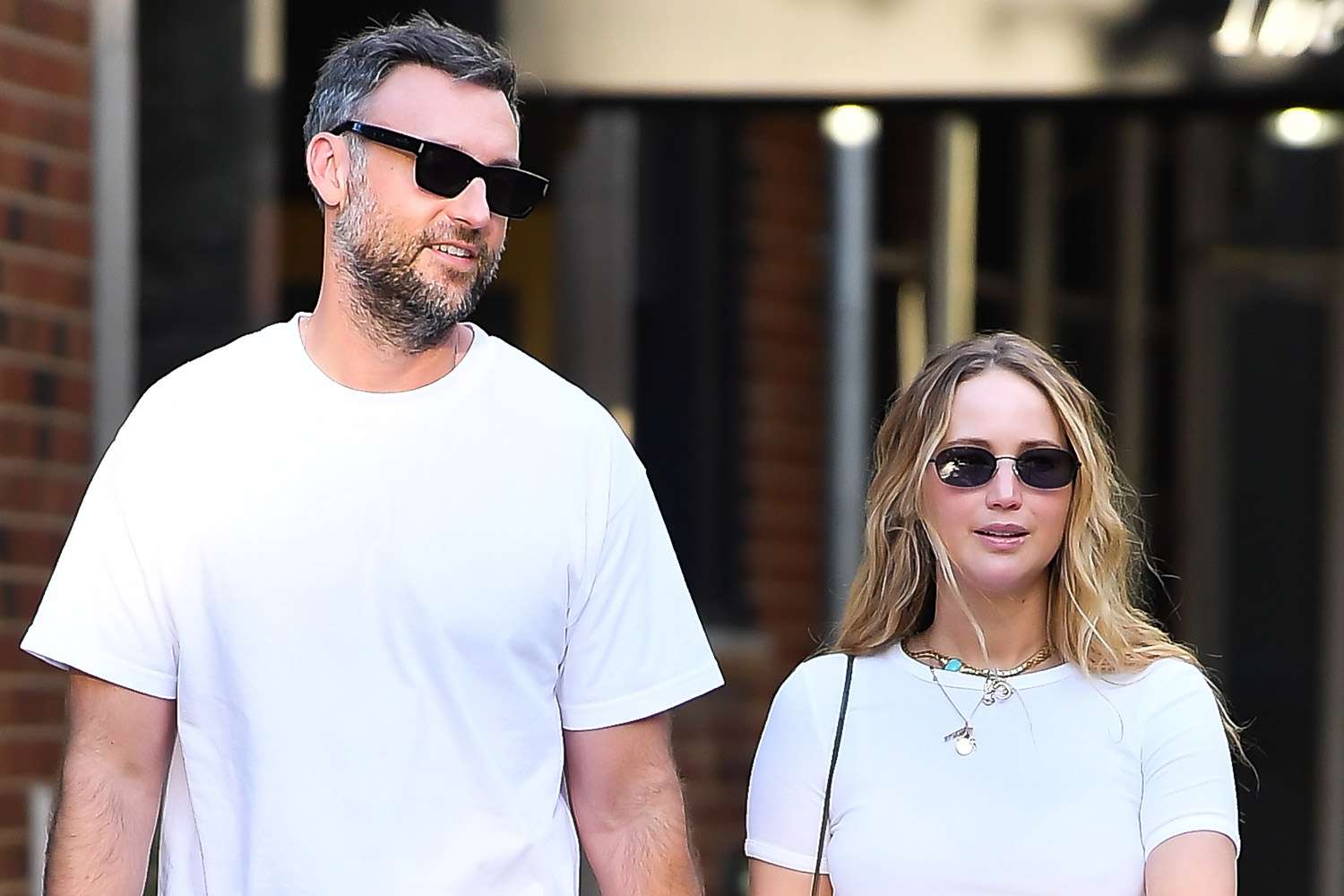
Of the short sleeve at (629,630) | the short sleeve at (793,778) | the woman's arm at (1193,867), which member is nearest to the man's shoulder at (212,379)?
the short sleeve at (629,630)

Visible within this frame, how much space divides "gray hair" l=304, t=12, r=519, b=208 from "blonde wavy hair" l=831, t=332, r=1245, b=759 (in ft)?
2.45

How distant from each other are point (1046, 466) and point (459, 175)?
92cm

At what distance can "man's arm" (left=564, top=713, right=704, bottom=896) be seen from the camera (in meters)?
3.45

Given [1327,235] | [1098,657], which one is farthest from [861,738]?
[1327,235]

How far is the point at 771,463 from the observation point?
8328 millimetres

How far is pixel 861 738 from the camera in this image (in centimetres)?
345

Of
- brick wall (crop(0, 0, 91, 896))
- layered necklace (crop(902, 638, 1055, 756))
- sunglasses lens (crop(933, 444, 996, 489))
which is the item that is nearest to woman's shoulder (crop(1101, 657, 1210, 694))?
layered necklace (crop(902, 638, 1055, 756))

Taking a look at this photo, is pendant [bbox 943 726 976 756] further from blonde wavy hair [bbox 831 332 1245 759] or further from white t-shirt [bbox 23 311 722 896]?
white t-shirt [bbox 23 311 722 896]

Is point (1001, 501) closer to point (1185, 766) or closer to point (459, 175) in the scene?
point (1185, 766)

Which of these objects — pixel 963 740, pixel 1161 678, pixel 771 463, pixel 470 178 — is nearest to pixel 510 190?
pixel 470 178

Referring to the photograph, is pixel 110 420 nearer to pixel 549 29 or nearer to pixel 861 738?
pixel 549 29

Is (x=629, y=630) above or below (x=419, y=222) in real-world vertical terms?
below

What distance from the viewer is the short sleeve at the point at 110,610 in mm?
3293

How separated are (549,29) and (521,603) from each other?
248cm
